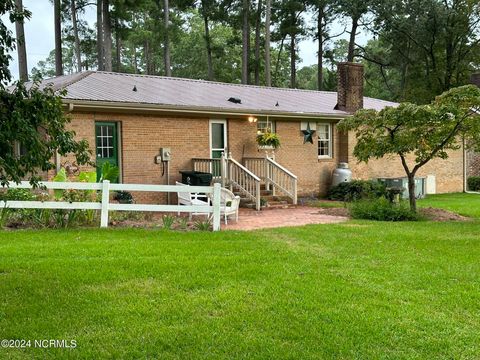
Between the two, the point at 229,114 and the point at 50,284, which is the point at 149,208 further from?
the point at 229,114

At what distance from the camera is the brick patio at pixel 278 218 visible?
1136 centimetres

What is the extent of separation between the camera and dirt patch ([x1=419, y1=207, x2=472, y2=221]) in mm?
12844

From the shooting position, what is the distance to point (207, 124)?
1623cm

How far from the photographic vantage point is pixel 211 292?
546 cm

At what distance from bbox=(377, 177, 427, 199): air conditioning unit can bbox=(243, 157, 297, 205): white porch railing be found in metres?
4.85

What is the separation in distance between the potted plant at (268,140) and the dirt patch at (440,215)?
516 centimetres

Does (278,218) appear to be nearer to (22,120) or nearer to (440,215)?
(440,215)

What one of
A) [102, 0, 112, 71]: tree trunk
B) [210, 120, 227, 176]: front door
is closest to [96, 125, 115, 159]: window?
[210, 120, 227, 176]: front door

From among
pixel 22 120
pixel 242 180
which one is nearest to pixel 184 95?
pixel 242 180

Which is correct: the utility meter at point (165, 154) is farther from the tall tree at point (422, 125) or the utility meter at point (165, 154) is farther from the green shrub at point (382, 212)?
the green shrub at point (382, 212)

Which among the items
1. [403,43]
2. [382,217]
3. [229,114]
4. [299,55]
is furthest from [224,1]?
[382,217]

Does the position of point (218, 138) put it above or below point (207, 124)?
below

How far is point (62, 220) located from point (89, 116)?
451cm

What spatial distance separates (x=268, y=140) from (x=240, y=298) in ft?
38.2
